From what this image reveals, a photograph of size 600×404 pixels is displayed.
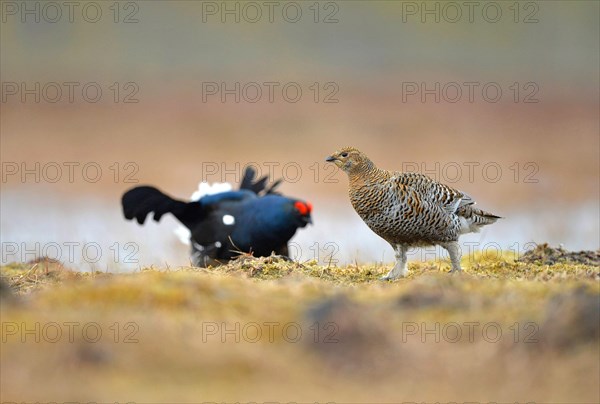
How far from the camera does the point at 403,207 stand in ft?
29.0

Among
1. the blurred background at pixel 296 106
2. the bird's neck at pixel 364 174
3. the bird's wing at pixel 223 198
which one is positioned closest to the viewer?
the bird's neck at pixel 364 174

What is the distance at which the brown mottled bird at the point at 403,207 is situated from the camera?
29.1ft

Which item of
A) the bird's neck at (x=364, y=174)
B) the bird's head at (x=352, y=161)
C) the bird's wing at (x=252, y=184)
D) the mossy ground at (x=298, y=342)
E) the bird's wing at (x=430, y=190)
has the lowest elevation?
the mossy ground at (x=298, y=342)

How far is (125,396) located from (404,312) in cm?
205

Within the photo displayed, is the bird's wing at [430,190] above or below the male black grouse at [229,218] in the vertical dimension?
above

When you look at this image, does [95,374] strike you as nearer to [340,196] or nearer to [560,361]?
[560,361]

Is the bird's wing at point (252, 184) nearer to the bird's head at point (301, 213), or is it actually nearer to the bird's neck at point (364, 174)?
the bird's head at point (301, 213)

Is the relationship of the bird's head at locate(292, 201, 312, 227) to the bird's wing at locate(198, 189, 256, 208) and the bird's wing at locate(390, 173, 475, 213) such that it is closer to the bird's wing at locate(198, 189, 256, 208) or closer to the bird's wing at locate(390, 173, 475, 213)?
the bird's wing at locate(198, 189, 256, 208)

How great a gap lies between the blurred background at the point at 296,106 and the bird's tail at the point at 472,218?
6000 mm

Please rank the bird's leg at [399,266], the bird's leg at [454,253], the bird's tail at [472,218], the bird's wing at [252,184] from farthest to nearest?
the bird's wing at [252,184] → the bird's tail at [472,218] → the bird's leg at [454,253] → the bird's leg at [399,266]

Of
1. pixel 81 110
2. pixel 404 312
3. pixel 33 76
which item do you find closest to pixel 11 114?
pixel 81 110

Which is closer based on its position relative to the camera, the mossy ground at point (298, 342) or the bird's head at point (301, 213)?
the mossy ground at point (298, 342)

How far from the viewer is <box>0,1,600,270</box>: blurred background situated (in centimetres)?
2123

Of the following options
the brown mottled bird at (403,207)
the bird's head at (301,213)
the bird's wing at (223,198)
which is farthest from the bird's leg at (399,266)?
the bird's wing at (223,198)
